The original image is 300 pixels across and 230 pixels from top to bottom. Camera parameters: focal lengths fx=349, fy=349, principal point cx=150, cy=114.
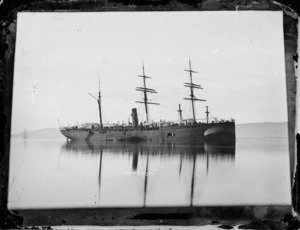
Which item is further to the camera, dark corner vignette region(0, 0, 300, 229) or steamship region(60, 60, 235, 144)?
steamship region(60, 60, 235, 144)

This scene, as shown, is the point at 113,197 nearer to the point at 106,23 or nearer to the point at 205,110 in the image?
the point at 205,110

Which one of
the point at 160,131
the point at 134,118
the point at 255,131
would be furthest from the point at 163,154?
the point at 255,131

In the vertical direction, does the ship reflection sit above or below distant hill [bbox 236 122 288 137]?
below

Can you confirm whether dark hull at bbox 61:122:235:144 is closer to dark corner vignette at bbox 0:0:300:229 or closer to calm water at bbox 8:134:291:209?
calm water at bbox 8:134:291:209

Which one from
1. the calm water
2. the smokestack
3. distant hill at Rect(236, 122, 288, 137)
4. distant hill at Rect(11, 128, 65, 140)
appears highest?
the smokestack

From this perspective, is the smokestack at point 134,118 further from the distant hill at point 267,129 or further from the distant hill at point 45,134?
the distant hill at point 267,129

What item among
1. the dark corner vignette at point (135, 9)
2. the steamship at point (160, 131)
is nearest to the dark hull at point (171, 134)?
the steamship at point (160, 131)

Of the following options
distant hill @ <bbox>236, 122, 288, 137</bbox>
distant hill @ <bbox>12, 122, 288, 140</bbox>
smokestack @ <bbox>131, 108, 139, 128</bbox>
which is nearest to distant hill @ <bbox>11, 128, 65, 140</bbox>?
distant hill @ <bbox>12, 122, 288, 140</bbox>
